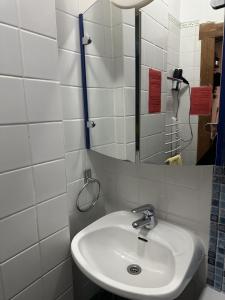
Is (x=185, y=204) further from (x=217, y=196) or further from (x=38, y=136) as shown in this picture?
(x=38, y=136)

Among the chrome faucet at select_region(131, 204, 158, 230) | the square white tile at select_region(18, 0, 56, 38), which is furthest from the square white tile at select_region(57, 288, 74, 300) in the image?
the square white tile at select_region(18, 0, 56, 38)

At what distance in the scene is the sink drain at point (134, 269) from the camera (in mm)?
1001

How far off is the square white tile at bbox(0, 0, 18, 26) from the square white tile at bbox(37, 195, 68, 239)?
0.64 meters

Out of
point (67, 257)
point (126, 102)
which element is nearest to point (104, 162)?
point (126, 102)

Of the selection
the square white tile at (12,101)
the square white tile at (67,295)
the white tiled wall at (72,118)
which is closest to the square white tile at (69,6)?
the white tiled wall at (72,118)

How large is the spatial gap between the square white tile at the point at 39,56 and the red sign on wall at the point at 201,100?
52 cm

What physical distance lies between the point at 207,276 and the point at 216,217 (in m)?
0.28

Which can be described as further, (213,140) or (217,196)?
(217,196)

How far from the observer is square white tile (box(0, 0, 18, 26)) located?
26.9 inches

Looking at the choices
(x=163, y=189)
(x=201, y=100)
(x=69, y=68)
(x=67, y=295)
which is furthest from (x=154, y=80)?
(x=67, y=295)

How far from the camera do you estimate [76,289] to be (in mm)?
1239

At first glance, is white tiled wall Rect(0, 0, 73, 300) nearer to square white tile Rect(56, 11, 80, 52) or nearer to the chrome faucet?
square white tile Rect(56, 11, 80, 52)

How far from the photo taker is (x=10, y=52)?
2.34 feet

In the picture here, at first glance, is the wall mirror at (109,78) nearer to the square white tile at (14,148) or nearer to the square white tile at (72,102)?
the square white tile at (72,102)
